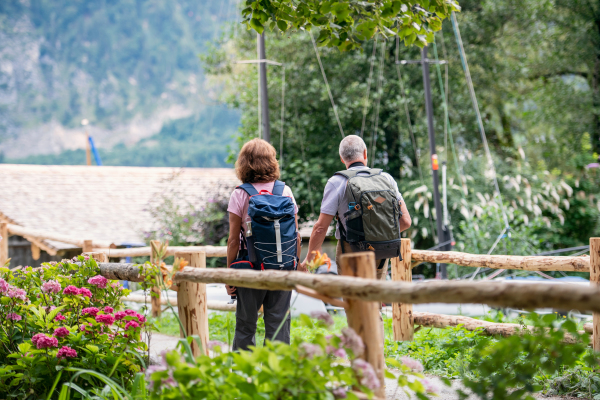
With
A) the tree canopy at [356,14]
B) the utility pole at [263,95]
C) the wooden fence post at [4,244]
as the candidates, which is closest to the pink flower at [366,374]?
the tree canopy at [356,14]

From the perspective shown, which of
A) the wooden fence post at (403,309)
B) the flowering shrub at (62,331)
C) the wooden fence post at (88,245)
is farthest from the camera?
the wooden fence post at (88,245)

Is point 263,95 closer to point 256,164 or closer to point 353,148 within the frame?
point 353,148

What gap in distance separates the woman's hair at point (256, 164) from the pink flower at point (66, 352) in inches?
53.3

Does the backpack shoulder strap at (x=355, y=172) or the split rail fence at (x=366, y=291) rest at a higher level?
the backpack shoulder strap at (x=355, y=172)

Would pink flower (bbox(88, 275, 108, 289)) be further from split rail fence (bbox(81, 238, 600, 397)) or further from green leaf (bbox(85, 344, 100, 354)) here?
green leaf (bbox(85, 344, 100, 354))

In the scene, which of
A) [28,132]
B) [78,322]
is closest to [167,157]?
[28,132]

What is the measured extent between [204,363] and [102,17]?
98.3 meters

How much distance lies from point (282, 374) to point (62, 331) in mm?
1552

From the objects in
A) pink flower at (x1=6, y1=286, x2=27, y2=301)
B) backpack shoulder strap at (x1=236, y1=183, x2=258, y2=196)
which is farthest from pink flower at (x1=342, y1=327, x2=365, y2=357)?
pink flower at (x1=6, y1=286, x2=27, y2=301)

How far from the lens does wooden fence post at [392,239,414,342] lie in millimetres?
4785

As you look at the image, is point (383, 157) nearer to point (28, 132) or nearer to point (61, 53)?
point (28, 132)

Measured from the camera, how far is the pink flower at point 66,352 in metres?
2.69

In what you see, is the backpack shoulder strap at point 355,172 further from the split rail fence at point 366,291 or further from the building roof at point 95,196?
the building roof at point 95,196

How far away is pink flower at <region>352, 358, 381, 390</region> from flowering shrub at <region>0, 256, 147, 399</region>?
1358mm
